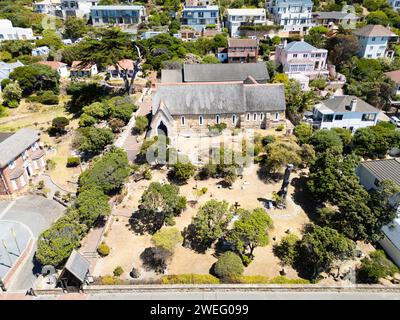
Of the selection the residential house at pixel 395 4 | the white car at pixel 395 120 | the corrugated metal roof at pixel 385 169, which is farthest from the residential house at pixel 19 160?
the residential house at pixel 395 4

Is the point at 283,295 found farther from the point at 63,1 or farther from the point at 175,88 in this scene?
the point at 63,1

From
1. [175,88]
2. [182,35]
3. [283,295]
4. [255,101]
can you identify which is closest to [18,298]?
[283,295]

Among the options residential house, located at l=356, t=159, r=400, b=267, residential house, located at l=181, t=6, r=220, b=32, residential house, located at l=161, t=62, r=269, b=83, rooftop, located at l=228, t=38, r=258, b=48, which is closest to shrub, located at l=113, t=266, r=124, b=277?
residential house, located at l=356, t=159, r=400, b=267

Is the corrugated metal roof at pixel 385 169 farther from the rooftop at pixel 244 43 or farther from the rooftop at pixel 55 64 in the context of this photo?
the rooftop at pixel 55 64

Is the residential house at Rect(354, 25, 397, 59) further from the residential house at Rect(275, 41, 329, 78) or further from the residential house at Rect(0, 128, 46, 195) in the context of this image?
the residential house at Rect(0, 128, 46, 195)

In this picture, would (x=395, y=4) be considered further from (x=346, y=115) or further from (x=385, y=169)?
(x=385, y=169)

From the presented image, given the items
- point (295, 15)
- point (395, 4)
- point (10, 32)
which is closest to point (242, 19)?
point (295, 15)
